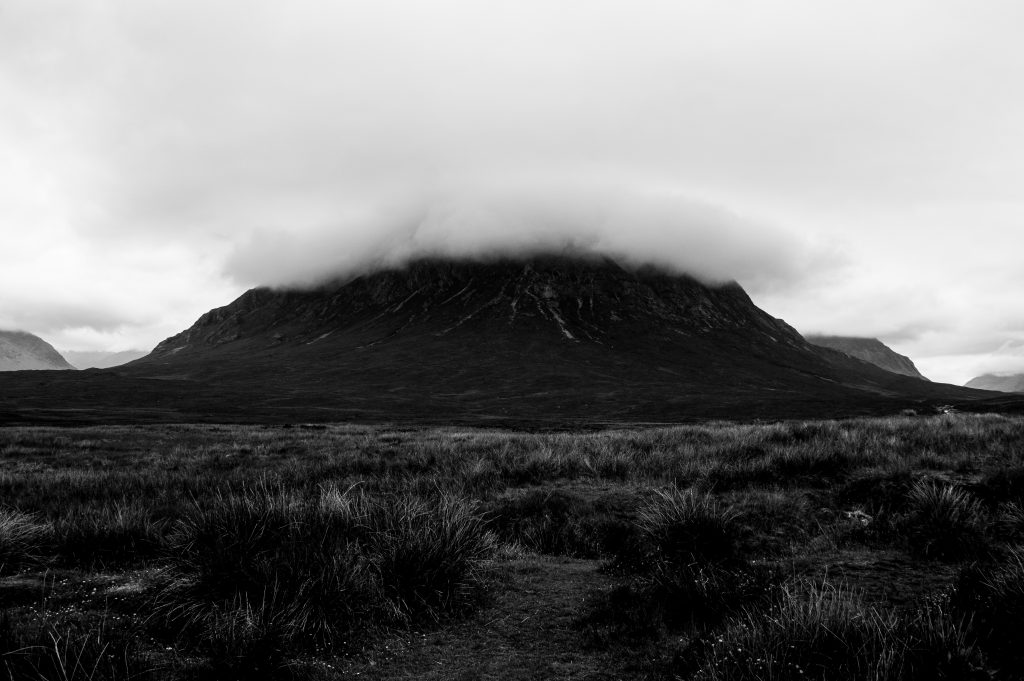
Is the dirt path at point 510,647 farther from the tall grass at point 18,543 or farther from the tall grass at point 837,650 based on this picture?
the tall grass at point 18,543

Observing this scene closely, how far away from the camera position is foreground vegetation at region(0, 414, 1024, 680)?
14.1 feet

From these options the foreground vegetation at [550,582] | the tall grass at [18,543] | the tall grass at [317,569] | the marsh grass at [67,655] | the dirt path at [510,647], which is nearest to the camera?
the marsh grass at [67,655]

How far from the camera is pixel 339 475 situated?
15234 millimetres

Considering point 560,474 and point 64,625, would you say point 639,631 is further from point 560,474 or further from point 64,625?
point 560,474

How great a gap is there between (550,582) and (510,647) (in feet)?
5.85

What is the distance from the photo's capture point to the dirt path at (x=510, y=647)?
15.5 feet

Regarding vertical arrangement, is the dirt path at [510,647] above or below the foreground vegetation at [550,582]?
below

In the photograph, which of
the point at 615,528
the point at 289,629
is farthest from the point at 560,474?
the point at 289,629

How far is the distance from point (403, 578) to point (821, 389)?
203 metres

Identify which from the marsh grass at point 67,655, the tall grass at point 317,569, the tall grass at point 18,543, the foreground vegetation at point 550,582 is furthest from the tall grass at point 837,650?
the tall grass at point 18,543

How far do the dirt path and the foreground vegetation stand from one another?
27mm

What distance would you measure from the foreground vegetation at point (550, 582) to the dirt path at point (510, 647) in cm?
3

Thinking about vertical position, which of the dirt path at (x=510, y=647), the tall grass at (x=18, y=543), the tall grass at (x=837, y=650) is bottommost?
the dirt path at (x=510, y=647)

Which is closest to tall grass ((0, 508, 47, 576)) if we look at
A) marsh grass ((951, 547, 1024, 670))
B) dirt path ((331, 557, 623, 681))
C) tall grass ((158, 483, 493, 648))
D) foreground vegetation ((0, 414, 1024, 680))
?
foreground vegetation ((0, 414, 1024, 680))
